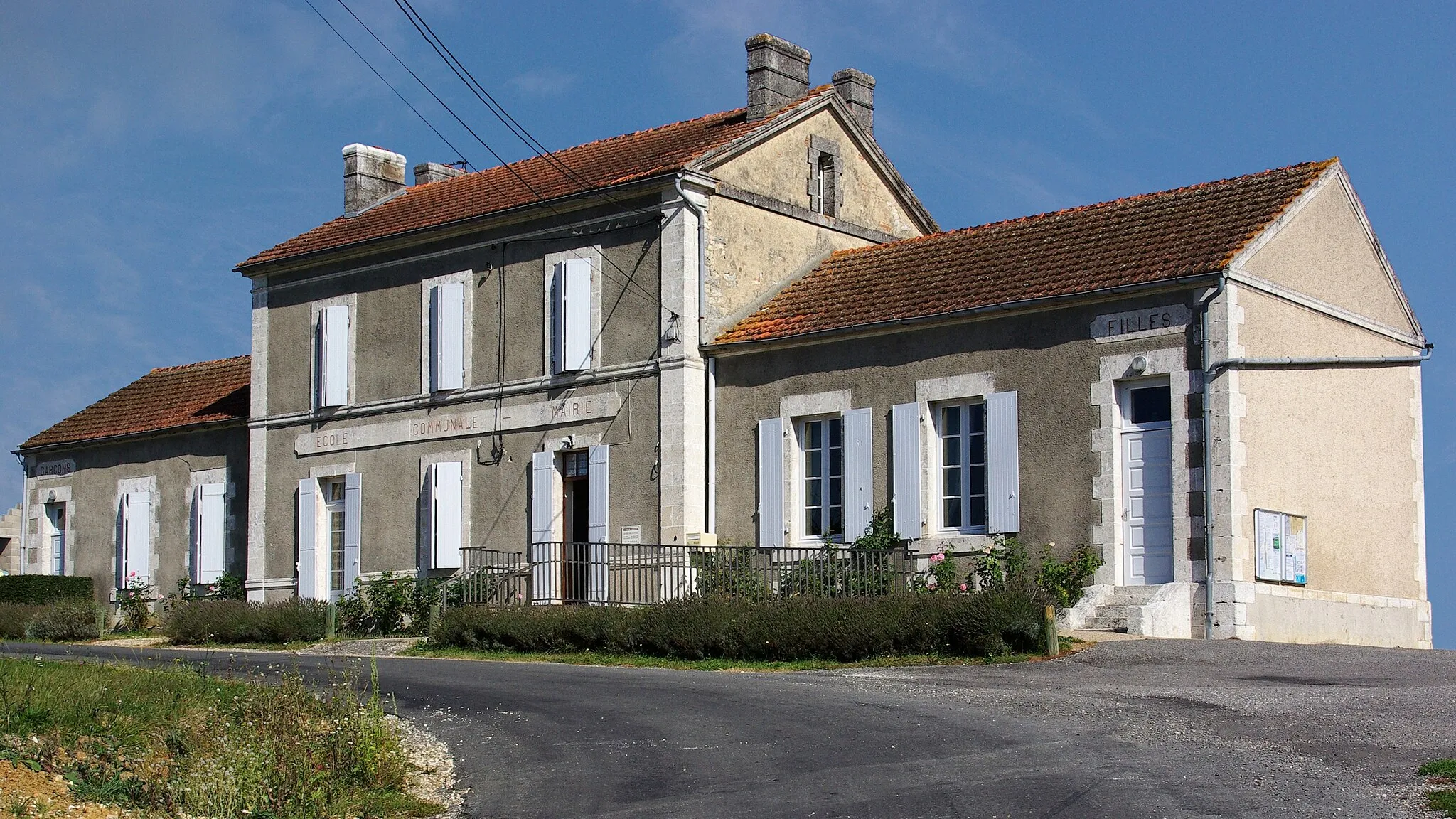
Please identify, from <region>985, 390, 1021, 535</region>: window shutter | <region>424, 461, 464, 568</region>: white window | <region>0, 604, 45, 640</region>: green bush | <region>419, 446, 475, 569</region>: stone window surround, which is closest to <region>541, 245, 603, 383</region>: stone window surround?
<region>419, 446, 475, 569</region>: stone window surround

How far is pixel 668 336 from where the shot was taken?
867 inches

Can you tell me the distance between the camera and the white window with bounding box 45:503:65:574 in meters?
30.8

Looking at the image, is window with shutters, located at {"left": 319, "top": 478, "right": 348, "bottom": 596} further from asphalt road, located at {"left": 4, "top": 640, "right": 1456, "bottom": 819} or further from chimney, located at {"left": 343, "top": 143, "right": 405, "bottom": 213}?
asphalt road, located at {"left": 4, "top": 640, "right": 1456, "bottom": 819}

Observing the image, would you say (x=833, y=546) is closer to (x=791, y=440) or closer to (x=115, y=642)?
(x=791, y=440)

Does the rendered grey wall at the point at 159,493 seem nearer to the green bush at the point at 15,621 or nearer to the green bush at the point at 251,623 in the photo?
the green bush at the point at 15,621

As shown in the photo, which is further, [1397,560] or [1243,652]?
[1397,560]

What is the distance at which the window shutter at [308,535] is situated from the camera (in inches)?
1025

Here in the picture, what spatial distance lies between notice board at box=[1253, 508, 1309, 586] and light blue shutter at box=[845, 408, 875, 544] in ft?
15.3

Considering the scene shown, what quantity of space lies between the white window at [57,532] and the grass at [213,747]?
2034cm

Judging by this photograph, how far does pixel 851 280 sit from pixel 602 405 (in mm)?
3730

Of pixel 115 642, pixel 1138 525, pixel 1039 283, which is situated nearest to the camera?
pixel 1138 525

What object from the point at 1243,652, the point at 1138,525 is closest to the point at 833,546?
the point at 1138,525

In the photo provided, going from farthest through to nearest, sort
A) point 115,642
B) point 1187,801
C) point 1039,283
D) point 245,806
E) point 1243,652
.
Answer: point 115,642 → point 1039,283 → point 1243,652 → point 245,806 → point 1187,801

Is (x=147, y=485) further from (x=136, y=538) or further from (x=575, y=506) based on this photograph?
(x=575, y=506)
